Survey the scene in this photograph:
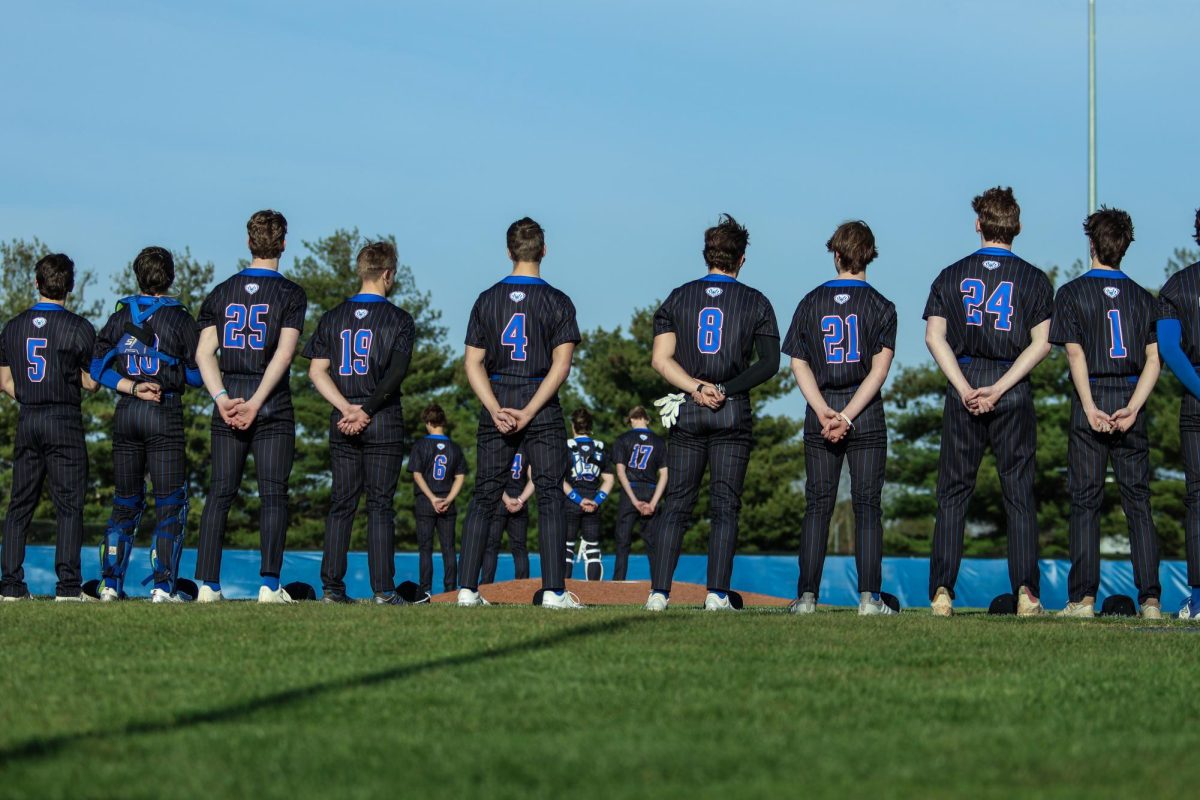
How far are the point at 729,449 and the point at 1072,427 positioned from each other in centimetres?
237

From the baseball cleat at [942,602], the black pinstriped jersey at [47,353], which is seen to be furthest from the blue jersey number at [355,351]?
the baseball cleat at [942,602]

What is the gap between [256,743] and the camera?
4312mm

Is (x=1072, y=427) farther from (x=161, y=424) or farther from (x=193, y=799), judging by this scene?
(x=193, y=799)

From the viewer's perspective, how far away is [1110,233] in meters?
10.1

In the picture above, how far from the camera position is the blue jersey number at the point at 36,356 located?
1073 centimetres

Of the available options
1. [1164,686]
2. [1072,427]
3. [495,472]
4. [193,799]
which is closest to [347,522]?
[495,472]

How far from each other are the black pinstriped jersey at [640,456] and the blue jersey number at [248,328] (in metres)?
10.7

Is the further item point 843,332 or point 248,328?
point 248,328

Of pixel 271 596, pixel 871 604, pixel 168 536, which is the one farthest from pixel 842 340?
pixel 168 536

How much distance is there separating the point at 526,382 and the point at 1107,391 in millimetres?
3772

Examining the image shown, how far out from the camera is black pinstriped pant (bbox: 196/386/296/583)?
10133 mm

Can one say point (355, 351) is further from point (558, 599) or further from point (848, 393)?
point (848, 393)

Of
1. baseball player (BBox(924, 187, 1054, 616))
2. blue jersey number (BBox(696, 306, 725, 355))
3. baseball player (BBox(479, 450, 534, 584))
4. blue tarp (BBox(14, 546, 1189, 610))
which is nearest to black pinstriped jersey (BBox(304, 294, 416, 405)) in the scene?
blue jersey number (BBox(696, 306, 725, 355))

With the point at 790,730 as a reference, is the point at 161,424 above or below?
above
